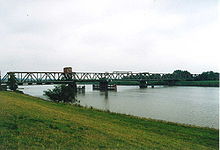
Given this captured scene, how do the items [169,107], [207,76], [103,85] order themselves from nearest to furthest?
[169,107]
[103,85]
[207,76]

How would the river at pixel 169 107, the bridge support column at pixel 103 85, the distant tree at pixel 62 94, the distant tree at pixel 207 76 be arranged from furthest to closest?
the distant tree at pixel 207 76
the bridge support column at pixel 103 85
the distant tree at pixel 62 94
the river at pixel 169 107

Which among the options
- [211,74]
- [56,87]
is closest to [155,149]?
[56,87]

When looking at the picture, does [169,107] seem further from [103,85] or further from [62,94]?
[103,85]

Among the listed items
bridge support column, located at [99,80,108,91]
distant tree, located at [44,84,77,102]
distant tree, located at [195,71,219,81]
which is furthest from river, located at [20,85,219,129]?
distant tree, located at [195,71,219,81]

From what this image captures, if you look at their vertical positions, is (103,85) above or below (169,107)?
above

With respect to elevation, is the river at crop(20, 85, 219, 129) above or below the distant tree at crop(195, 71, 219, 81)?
below

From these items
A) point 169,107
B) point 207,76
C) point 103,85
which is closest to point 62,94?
point 169,107

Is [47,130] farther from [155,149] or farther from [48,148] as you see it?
[155,149]

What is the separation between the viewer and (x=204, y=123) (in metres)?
22.3

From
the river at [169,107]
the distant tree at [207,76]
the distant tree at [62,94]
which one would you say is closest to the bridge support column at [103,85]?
the river at [169,107]

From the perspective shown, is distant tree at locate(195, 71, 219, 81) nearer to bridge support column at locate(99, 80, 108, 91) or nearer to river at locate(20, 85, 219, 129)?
bridge support column at locate(99, 80, 108, 91)

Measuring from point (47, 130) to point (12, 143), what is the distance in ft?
7.68

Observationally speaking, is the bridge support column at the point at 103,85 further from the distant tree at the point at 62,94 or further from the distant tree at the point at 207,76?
the distant tree at the point at 207,76

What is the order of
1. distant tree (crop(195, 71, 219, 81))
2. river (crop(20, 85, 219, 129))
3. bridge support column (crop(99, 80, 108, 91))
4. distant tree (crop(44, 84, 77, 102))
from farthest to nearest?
distant tree (crop(195, 71, 219, 81)), bridge support column (crop(99, 80, 108, 91)), distant tree (crop(44, 84, 77, 102)), river (crop(20, 85, 219, 129))
